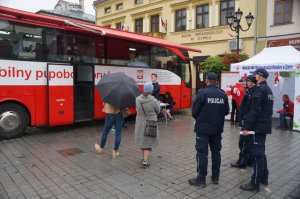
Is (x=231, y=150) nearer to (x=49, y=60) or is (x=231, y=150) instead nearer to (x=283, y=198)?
(x=283, y=198)

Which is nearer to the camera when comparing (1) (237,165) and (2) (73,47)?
(1) (237,165)

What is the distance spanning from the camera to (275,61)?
1155 centimetres

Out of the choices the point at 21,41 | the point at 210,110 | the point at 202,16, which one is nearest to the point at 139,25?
the point at 202,16

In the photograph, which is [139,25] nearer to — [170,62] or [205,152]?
[170,62]

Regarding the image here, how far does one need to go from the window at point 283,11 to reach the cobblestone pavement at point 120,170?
13.6 meters

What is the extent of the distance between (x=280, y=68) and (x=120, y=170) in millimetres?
8438

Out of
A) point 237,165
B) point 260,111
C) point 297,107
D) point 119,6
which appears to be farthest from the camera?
point 119,6

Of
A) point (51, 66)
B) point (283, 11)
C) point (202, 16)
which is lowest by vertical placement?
point (51, 66)

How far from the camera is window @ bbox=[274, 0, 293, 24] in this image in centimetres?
1906

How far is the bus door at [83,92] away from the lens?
9.26 m

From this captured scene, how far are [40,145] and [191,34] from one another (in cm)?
1980

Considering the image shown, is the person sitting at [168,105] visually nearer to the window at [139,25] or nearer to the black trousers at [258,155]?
the black trousers at [258,155]

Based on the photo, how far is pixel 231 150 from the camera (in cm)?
731

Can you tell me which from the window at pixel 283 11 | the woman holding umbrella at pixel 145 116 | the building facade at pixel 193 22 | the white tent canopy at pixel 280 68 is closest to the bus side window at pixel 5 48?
the woman holding umbrella at pixel 145 116
